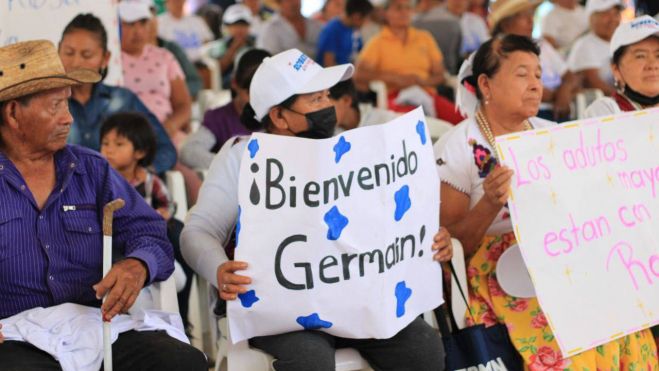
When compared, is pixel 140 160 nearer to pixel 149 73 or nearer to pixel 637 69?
pixel 149 73

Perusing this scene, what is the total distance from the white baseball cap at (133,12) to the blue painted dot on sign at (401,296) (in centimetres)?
319

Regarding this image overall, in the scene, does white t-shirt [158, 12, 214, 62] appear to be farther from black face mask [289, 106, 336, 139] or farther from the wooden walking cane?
the wooden walking cane

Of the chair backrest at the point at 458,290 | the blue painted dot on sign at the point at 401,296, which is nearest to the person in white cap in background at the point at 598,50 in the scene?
the chair backrest at the point at 458,290

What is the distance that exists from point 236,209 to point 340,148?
0.52m

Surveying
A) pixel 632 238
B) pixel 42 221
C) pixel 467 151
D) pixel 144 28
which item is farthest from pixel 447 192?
pixel 144 28

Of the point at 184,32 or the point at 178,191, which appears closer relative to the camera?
the point at 178,191

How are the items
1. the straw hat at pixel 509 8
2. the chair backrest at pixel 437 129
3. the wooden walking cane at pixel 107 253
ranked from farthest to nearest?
the straw hat at pixel 509 8 → the chair backrest at pixel 437 129 → the wooden walking cane at pixel 107 253

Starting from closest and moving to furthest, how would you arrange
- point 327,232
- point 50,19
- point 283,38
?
point 327,232
point 50,19
point 283,38

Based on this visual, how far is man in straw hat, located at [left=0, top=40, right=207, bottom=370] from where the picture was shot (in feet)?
10.4

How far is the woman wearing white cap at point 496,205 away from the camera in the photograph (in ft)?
12.0

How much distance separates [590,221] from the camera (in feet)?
12.0

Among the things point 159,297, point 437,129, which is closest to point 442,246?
point 159,297

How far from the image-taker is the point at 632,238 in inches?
147

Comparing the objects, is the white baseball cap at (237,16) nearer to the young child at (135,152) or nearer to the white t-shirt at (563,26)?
the white t-shirt at (563,26)
